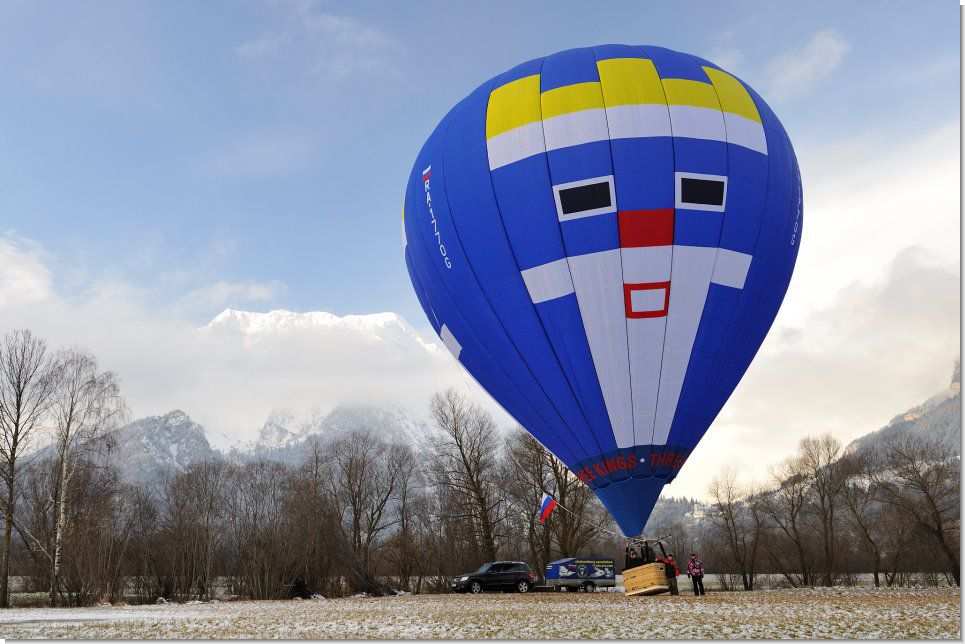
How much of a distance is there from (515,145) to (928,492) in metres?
37.9

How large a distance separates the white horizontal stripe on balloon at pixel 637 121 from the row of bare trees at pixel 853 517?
3514 cm

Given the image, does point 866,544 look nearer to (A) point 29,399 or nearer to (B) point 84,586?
(B) point 84,586

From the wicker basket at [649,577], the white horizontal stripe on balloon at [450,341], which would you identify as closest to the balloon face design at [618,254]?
the white horizontal stripe on balloon at [450,341]

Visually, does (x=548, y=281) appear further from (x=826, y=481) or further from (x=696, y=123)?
(x=826, y=481)

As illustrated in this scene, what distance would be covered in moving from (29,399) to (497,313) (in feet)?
79.8

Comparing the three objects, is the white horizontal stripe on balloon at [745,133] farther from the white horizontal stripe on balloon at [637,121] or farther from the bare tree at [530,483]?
the bare tree at [530,483]

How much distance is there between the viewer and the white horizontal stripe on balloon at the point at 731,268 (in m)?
14.9

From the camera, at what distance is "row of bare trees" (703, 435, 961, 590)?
43125mm

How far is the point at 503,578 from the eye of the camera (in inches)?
1159

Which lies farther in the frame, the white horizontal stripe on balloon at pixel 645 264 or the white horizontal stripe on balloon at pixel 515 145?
the white horizontal stripe on balloon at pixel 515 145

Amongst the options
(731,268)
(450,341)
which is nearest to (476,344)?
(450,341)

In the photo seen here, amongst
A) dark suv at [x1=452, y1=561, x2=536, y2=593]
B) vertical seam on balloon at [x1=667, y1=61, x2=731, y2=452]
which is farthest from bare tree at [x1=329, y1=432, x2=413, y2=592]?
vertical seam on balloon at [x1=667, y1=61, x2=731, y2=452]

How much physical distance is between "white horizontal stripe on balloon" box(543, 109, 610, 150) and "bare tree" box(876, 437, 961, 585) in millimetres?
33300

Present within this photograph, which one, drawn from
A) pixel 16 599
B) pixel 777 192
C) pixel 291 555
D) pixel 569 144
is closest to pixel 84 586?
pixel 16 599
